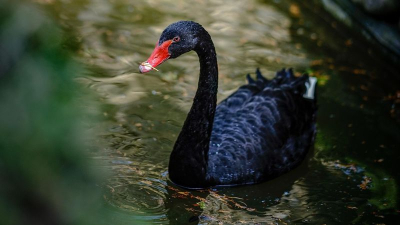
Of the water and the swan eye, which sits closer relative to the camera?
the swan eye

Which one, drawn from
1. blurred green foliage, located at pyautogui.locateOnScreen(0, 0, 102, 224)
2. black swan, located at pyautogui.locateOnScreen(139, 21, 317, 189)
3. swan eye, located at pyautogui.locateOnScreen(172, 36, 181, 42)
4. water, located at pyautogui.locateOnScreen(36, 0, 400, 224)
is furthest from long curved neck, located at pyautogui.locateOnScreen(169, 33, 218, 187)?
blurred green foliage, located at pyautogui.locateOnScreen(0, 0, 102, 224)

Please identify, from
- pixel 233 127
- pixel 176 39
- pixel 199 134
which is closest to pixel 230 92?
pixel 233 127

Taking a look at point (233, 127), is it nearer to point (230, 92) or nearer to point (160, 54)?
point (160, 54)

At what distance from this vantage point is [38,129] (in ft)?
3.70

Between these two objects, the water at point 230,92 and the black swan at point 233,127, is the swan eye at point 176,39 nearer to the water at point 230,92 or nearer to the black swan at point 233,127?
the black swan at point 233,127

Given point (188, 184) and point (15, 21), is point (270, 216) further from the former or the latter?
point (15, 21)

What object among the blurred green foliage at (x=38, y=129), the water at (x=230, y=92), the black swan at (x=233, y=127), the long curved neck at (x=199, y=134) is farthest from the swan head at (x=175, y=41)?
the blurred green foliage at (x=38, y=129)

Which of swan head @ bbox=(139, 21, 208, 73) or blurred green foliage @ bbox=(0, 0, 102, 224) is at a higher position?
swan head @ bbox=(139, 21, 208, 73)

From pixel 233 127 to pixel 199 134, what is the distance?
1.50ft

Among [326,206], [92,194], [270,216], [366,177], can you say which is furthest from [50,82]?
[366,177]

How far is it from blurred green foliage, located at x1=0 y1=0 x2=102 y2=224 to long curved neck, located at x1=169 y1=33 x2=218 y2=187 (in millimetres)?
3061

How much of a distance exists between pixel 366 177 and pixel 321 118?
1051mm

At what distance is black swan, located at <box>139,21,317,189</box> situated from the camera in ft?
13.5

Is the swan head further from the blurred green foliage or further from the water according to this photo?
the blurred green foliage
